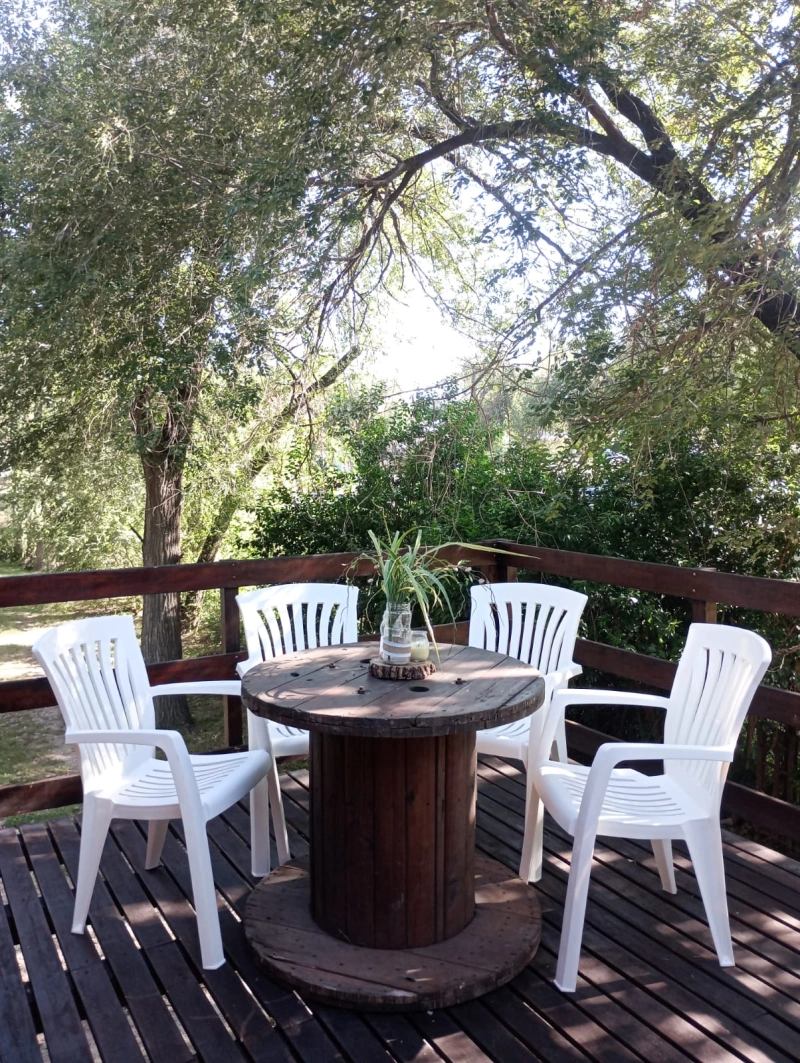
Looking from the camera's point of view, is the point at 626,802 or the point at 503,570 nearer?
the point at 626,802

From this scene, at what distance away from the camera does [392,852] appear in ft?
6.99

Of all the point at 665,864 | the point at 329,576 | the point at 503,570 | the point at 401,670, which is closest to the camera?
the point at 401,670

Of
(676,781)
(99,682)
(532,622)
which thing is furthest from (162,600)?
(676,781)

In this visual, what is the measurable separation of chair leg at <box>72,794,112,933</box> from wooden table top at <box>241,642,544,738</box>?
19.3 inches

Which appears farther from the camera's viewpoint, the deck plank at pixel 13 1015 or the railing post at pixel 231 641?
the railing post at pixel 231 641

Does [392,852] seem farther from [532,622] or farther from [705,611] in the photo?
[705,611]

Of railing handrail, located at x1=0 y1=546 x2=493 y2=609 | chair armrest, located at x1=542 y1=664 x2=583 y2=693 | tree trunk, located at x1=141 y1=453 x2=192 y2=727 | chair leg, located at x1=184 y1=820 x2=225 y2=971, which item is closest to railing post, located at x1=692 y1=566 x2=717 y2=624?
chair armrest, located at x1=542 y1=664 x2=583 y2=693

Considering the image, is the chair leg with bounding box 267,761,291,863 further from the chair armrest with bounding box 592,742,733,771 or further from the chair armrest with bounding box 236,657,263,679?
the chair armrest with bounding box 592,742,733,771

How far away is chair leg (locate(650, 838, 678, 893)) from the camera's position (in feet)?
8.19

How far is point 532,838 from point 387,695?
0.78m

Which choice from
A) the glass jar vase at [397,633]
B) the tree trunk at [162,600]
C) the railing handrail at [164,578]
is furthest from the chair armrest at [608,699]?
the tree trunk at [162,600]

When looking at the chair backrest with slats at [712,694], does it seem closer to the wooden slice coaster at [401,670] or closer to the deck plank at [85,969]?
the wooden slice coaster at [401,670]

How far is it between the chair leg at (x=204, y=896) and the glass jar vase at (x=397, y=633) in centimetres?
68

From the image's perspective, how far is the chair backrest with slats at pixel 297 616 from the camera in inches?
121
